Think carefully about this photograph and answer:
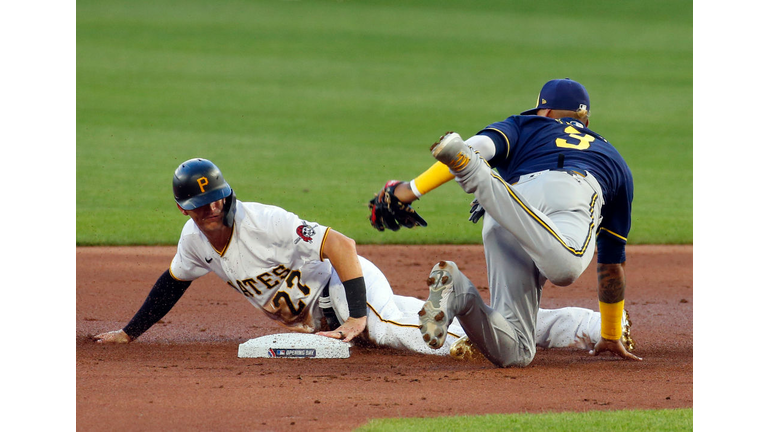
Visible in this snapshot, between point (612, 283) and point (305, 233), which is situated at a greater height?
point (305, 233)

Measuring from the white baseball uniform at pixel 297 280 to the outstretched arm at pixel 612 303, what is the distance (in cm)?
14

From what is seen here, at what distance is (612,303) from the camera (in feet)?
16.5

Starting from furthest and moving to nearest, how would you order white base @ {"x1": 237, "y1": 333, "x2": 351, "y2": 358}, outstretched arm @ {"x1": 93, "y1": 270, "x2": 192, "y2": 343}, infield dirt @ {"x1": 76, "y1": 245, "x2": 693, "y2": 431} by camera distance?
1. outstretched arm @ {"x1": 93, "y1": 270, "x2": 192, "y2": 343}
2. white base @ {"x1": 237, "y1": 333, "x2": 351, "y2": 358}
3. infield dirt @ {"x1": 76, "y1": 245, "x2": 693, "y2": 431}

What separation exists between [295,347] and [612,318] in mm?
1802

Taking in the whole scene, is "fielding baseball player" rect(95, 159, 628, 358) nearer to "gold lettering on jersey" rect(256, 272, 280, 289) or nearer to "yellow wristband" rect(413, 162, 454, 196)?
"gold lettering on jersey" rect(256, 272, 280, 289)

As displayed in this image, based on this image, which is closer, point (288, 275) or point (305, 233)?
point (305, 233)

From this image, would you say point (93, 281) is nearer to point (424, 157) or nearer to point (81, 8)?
point (424, 157)

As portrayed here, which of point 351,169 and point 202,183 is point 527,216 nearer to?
point 202,183

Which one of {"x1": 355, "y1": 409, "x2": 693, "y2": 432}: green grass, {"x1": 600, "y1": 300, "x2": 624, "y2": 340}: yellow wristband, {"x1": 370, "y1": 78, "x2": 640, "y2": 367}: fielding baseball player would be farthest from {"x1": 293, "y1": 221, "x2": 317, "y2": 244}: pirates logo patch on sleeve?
{"x1": 600, "y1": 300, "x2": 624, "y2": 340}: yellow wristband

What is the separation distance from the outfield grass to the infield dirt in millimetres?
3801

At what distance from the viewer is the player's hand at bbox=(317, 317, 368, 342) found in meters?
4.94

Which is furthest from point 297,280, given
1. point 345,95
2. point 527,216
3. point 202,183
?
point 345,95

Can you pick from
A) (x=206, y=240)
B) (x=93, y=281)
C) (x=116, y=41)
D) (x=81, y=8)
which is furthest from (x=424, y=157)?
(x=81, y=8)

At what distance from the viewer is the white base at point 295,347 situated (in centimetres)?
486
